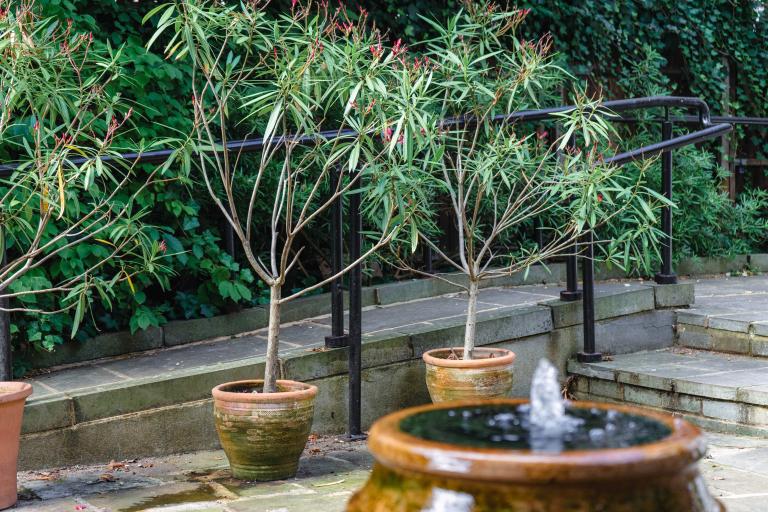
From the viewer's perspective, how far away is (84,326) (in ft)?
14.2

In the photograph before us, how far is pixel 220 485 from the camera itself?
3217mm

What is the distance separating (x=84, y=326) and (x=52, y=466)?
1.04 m

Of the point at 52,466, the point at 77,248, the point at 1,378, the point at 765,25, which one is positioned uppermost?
the point at 765,25

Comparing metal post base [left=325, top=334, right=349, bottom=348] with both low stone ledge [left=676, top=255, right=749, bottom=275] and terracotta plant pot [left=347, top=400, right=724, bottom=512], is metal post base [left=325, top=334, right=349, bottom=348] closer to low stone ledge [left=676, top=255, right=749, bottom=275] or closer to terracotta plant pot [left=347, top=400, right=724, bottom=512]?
terracotta plant pot [left=347, top=400, right=724, bottom=512]

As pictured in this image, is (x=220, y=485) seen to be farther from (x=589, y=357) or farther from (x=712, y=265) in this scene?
(x=712, y=265)

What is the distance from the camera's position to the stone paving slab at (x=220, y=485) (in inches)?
116

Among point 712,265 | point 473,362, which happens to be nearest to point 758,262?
point 712,265

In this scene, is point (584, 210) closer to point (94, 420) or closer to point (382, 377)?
point (382, 377)

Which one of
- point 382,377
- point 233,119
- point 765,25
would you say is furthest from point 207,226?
point 765,25

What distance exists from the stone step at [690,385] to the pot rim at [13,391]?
8.76ft

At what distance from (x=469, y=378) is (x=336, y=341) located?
0.63 meters

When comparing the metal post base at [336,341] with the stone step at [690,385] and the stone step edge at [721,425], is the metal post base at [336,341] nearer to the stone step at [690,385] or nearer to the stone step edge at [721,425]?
the stone step at [690,385]

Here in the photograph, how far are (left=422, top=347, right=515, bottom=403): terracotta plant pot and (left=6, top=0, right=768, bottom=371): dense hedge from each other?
1191 mm

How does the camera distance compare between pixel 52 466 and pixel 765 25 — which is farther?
pixel 765 25
